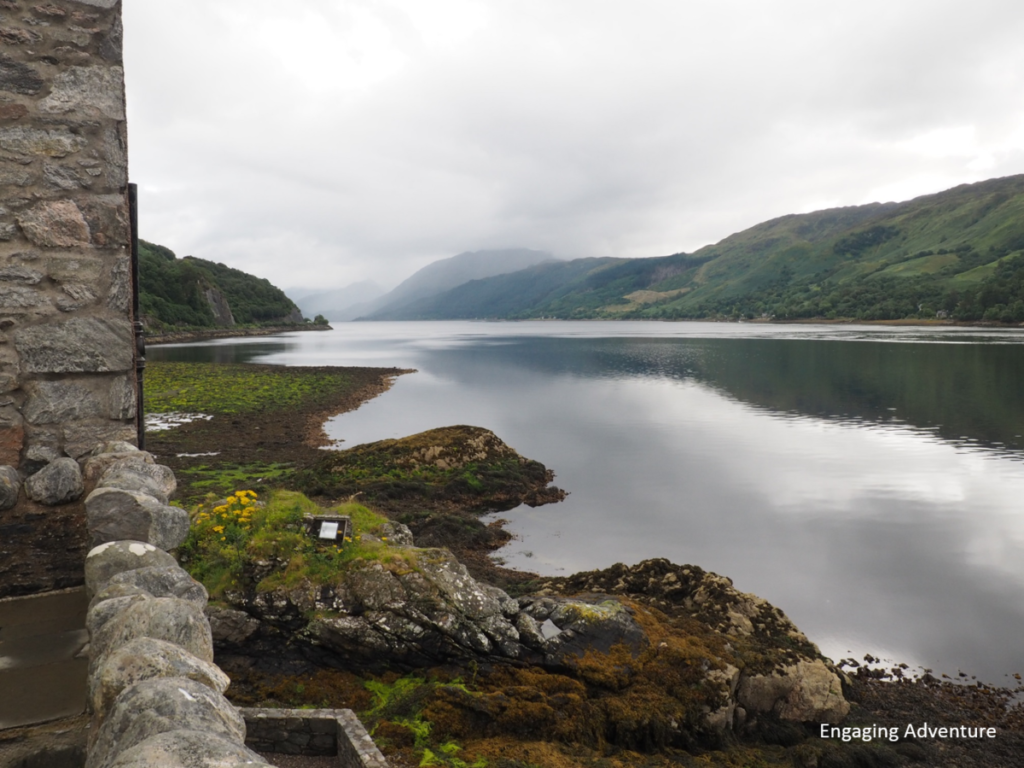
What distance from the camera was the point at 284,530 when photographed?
8.53m

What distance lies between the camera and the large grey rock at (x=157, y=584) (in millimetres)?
4348

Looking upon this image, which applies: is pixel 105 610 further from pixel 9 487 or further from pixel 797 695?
pixel 797 695

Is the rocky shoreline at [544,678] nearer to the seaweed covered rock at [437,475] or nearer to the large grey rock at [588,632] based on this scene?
the large grey rock at [588,632]

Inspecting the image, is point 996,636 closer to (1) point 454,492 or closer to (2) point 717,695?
(2) point 717,695

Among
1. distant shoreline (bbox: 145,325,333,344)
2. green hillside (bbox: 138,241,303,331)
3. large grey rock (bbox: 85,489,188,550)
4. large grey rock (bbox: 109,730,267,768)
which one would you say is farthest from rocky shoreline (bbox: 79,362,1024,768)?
green hillside (bbox: 138,241,303,331)

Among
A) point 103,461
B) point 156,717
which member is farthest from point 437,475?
point 156,717

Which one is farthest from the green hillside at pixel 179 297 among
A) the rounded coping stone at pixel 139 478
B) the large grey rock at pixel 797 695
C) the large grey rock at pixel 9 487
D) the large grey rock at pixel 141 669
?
the large grey rock at pixel 141 669

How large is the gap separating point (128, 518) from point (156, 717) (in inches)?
120

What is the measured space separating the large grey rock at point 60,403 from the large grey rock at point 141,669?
4.19m

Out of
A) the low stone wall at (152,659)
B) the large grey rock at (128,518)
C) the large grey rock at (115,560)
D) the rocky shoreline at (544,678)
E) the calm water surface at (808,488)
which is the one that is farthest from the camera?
the calm water surface at (808,488)

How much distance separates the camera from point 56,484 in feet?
20.6

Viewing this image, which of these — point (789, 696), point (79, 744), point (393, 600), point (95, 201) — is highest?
point (95, 201)

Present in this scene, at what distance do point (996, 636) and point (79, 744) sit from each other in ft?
48.1

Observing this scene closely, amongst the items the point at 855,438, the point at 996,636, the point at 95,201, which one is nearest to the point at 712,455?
the point at 855,438
